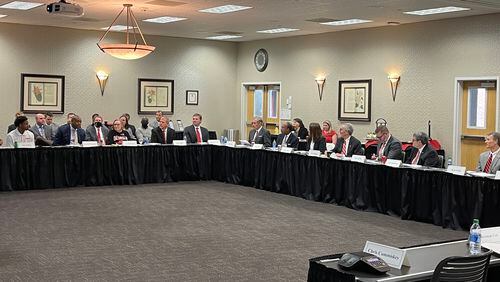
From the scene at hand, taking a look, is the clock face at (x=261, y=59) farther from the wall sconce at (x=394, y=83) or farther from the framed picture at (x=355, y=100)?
the wall sconce at (x=394, y=83)

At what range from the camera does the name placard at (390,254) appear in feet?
11.1

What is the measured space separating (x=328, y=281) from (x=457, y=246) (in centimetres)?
106

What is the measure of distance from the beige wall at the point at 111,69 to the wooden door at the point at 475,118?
7000 millimetres

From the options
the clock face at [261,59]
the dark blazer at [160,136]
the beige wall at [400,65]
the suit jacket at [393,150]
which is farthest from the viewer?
the clock face at [261,59]

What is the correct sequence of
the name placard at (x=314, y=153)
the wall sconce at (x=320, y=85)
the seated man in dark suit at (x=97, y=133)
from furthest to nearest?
1. the wall sconce at (x=320, y=85)
2. the seated man in dark suit at (x=97, y=133)
3. the name placard at (x=314, y=153)

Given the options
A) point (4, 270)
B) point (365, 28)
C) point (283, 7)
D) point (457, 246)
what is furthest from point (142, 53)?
point (457, 246)

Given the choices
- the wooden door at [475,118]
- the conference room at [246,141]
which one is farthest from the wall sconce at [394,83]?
the wooden door at [475,118]

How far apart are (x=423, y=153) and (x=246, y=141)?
4.34 meters

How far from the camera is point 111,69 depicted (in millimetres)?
15430

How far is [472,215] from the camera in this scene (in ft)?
25.6

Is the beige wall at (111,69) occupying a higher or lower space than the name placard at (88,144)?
higher

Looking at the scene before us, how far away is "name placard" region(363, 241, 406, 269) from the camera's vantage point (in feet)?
11.1

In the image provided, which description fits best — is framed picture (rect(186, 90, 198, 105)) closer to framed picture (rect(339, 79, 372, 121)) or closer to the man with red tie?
framed picture (rect(339, 79, 372, 121))

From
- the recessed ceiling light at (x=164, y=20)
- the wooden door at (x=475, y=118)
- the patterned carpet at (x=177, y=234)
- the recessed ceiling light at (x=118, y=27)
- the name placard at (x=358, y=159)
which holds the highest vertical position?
the recessed ceiling light at (x=118, y=27)
